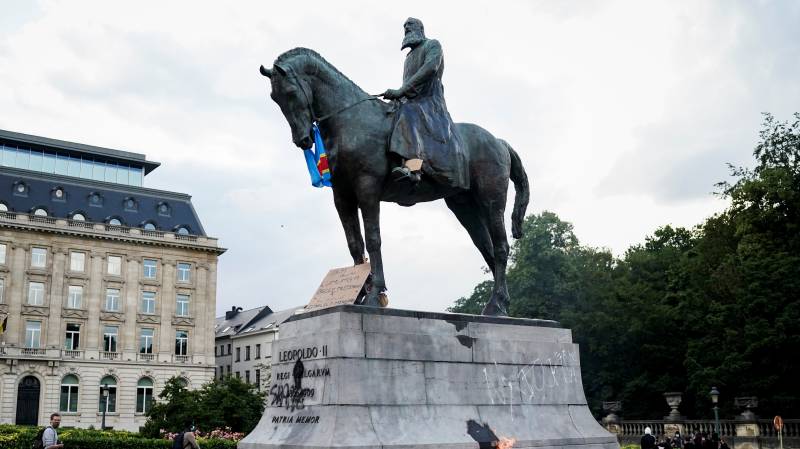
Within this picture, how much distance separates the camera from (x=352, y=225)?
1088 cm

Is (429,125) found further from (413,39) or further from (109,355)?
(109,355)

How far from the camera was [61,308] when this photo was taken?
63.4 m

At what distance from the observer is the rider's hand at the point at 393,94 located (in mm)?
10602

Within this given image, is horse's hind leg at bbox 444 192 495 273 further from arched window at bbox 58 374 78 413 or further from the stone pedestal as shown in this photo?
arched window at bbox 58 374 78 413

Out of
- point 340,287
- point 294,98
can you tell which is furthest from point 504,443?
point 294,98

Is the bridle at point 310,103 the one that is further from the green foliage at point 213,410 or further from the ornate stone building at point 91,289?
the ornate stone building at point 91,289

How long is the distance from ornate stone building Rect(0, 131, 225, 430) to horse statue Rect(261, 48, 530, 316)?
5482cm

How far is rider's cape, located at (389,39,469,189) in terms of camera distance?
10432mm

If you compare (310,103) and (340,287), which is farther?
(340,287)

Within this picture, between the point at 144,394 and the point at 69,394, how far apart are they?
6.00m

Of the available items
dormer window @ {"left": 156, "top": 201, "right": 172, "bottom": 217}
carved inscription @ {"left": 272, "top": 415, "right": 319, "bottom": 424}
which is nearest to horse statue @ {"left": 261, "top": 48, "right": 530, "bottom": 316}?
carved inscription @ {"left": 272, "top": 415, "right": 319, "bottom": 424}

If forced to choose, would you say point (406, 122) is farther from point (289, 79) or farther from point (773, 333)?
point (773, 333)

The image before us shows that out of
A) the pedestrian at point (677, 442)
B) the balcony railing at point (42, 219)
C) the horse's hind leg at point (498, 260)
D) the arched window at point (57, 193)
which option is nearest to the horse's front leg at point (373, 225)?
the horse's hind leg at point (498, 260)

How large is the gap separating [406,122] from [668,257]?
5138cm
